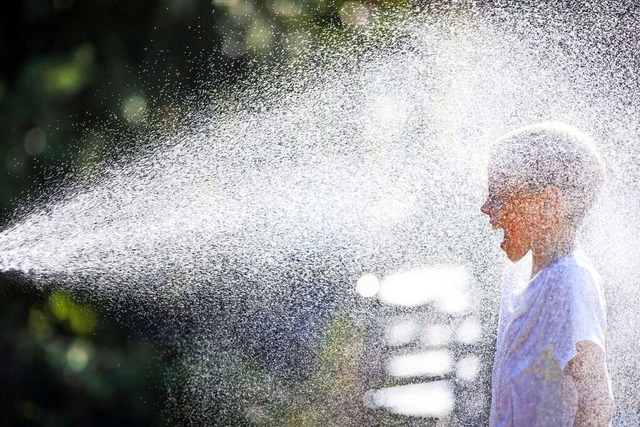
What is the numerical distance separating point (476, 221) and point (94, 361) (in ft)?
7.84

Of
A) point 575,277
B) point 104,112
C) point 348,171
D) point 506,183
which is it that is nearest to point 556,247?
point 575,277

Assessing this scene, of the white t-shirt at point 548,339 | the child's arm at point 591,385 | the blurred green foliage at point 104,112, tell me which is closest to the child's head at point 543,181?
the white t-shirt at point 548,339

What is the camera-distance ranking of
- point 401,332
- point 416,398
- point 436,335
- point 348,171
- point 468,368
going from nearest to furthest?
1. point 468,368
2. point 416,398
3. point 436,335
4. point 401,332
5. point 348,171

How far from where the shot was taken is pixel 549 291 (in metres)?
1.99

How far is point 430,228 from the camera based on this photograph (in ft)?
15.8

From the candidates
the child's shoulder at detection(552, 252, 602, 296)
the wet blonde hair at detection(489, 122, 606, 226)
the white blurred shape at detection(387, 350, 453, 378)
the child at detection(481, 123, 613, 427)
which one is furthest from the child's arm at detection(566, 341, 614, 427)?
the white blurred shape at detection(387, 350, 453, 378)

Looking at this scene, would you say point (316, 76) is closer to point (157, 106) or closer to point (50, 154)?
point (157, 106)

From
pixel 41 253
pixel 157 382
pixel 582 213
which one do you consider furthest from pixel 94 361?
pixel 582 213

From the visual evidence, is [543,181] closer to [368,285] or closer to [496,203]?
[496,203]

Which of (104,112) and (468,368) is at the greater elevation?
(104,112)

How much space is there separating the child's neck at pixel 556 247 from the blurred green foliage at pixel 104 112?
9.75ft

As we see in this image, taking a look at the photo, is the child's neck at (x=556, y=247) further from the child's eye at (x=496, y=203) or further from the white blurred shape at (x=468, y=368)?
the white blurred shape at (x=468, y=368)

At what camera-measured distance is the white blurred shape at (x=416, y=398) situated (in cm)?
433

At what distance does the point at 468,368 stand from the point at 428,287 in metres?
0.53
